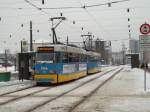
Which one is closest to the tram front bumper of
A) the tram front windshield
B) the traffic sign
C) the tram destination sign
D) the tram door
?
the tram front windshield

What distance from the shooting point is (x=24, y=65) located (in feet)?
121

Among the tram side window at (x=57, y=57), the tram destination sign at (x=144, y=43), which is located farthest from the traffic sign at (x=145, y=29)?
the tram side window at (x=57, y=57)

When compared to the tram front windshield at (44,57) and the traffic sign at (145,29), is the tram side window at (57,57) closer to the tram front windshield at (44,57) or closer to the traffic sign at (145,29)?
the tram front windshield at (44,57)

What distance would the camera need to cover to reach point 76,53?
3712cm

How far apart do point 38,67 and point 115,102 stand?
12956mm

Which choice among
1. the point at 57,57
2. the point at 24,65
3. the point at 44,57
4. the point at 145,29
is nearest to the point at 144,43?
the point at 145,29

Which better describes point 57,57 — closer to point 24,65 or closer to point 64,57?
point 64,57

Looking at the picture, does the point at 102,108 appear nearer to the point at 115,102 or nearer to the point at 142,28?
the point at 115,102

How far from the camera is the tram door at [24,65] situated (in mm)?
36281

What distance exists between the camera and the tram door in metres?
36.3

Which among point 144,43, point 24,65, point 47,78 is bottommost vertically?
point 47,78

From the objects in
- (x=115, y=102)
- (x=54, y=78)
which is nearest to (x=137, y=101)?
(x=115, y=102)

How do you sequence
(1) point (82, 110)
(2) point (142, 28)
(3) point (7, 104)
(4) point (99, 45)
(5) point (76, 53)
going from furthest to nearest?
1. (4) point (99, 45)
2. (5) point (76, 53)
3. (2) point (142, 28)
4. (3) point (7, 104)
5. (1) point (82, 110)

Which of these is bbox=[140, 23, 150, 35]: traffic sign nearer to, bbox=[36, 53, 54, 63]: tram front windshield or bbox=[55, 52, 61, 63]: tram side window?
bbox=[55, 52, 61, 63]: tram side window
